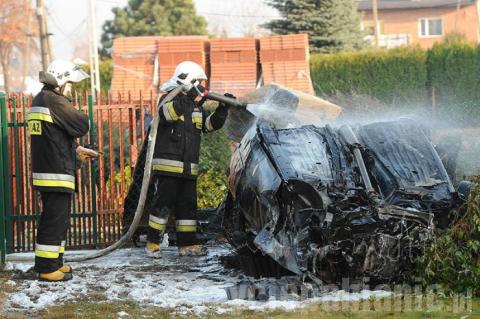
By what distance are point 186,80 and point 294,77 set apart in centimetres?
1308

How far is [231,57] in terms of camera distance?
21.4 meters

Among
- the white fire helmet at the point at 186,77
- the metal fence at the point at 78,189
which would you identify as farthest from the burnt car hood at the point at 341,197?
the metal fence at the point at 78,189

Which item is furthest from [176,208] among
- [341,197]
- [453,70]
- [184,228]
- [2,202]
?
[453,70]

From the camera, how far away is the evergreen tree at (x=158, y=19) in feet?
132

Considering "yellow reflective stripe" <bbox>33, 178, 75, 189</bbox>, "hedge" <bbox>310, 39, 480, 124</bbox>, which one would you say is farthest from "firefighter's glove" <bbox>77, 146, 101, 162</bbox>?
"hedge" <bbox>310, 39, 480, 124</bbox>

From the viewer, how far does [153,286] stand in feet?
22.3

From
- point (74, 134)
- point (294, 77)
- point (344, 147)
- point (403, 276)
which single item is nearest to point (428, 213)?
point (403, 276)

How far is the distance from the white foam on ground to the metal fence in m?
0.49

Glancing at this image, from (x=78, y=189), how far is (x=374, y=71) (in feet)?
64.3

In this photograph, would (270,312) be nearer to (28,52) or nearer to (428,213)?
(428,213)

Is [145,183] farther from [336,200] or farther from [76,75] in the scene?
[336,200]

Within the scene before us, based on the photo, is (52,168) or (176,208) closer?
(52,168)

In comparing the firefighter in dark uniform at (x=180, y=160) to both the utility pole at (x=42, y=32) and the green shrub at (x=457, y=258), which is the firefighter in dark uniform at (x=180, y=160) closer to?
the green shrub at (x=457, y=258)

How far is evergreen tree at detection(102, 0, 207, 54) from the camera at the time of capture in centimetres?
4016
